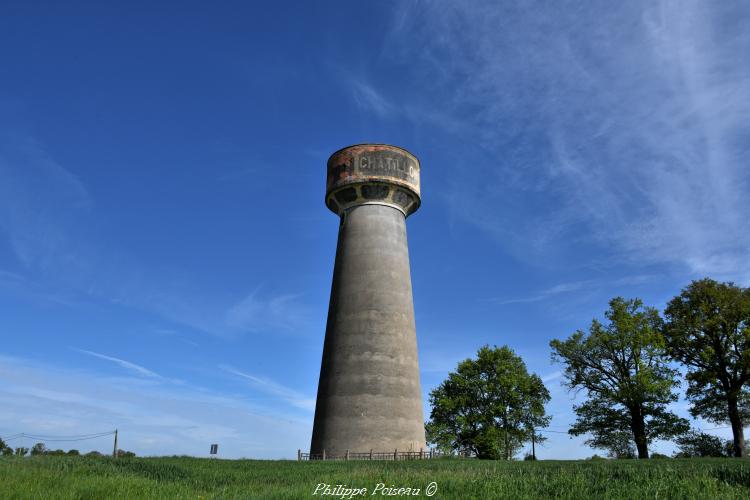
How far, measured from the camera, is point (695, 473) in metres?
13.8

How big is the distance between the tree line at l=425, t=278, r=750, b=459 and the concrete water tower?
14472mm

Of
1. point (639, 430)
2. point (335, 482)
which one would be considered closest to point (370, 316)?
point (335, 482)

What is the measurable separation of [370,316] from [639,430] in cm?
1909

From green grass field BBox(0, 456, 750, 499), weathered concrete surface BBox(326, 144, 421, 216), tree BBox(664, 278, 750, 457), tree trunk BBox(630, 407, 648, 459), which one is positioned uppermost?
weathered concrete surface BBox(326, 144, 421, 216)

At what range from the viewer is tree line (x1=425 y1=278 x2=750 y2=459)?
34.8 metres

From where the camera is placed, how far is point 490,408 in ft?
136

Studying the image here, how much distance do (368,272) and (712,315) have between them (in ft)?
72.9

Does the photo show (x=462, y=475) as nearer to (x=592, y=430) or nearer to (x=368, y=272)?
(x=368, y=272)

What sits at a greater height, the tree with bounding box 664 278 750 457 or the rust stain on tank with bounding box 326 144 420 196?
the rust stain on tank with bounding box 326 144 420 196

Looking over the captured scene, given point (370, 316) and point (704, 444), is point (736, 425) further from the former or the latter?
point (370, 316)

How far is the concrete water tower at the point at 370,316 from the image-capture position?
2653 centimetres

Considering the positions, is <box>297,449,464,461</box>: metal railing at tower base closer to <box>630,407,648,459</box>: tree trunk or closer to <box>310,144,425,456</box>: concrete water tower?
<box>310,144,425,456</box>: concrete water tower

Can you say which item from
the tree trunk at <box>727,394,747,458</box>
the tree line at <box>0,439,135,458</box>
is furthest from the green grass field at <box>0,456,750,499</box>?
the tree trunk at <box>727,394,747,458</box>

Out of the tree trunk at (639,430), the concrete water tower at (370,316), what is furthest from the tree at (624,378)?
the concrete water tower at (370,316)
